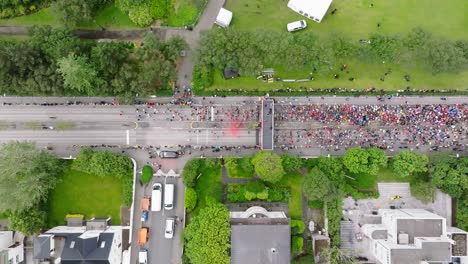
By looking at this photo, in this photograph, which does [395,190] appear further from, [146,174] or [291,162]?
[146,174]

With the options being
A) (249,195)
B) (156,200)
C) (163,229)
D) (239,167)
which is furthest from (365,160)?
(163,229)

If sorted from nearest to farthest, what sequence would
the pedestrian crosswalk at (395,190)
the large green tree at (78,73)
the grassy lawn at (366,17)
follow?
the large green tree at (78,73) < the pedestrian crosswalk at (395,190) < the grassy lawn at (366,17)

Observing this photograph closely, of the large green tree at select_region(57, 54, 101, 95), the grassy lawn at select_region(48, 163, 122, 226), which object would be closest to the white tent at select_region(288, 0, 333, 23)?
the large green tree at select_region(57, 54, 101, 95)

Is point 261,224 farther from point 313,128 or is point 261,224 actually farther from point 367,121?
point 367,121

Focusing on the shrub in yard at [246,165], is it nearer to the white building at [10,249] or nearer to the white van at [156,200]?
the white van at [156,200]

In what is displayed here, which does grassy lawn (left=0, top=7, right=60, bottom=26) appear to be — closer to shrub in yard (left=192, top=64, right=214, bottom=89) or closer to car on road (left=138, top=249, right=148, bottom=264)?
shrub in yard (left=192, top=64, right=214, bottom=89)

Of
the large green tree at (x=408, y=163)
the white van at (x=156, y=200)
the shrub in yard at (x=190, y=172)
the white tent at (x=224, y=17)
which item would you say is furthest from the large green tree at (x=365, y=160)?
the white van at (x=156, y=200)
